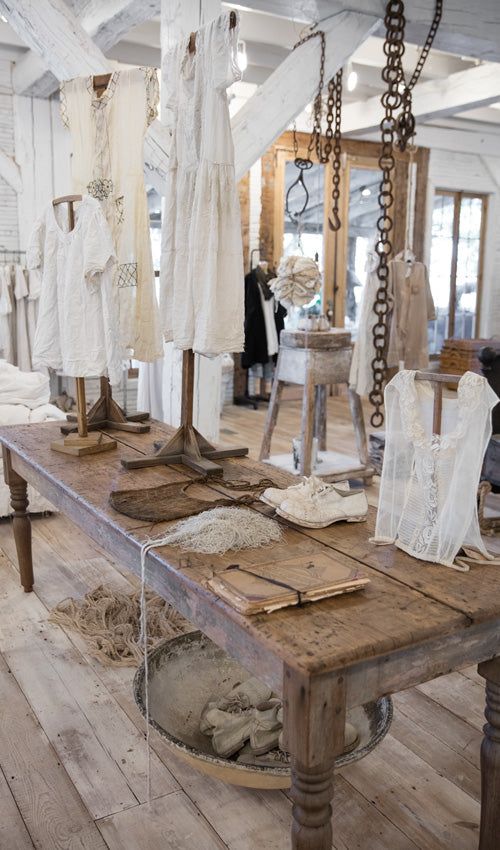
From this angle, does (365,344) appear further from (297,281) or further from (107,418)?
(107,418)

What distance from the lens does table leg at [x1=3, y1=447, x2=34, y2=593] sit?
3.12 m

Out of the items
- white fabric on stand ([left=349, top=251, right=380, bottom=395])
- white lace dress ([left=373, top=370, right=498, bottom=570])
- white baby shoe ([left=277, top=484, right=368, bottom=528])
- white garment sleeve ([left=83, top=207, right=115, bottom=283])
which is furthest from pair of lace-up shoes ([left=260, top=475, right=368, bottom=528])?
white fabric on stand ([left=349, top=251, right=380, bottom=395])

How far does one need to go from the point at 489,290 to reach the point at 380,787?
904 cm

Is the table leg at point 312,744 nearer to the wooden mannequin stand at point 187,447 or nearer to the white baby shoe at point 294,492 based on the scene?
the white baby shoe at point 294,492

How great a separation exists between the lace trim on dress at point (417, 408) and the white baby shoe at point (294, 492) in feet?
1.20

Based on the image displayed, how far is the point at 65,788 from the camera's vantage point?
204cm

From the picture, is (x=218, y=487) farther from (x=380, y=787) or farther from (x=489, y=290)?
(x=489, y=290)

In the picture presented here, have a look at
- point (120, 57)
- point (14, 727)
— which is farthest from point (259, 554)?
point (120, 57)

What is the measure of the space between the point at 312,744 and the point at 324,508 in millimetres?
771

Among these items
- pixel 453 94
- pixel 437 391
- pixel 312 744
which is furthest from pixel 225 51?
pixel 453 94

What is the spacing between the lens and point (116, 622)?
2975 mm

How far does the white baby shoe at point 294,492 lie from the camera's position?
204cm

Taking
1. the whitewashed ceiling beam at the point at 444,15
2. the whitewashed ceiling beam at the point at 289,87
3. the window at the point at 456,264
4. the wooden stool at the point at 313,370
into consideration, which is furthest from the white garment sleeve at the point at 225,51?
the window at the point at 456,264

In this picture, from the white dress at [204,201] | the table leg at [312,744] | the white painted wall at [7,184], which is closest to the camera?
the table leg at [312,744]
